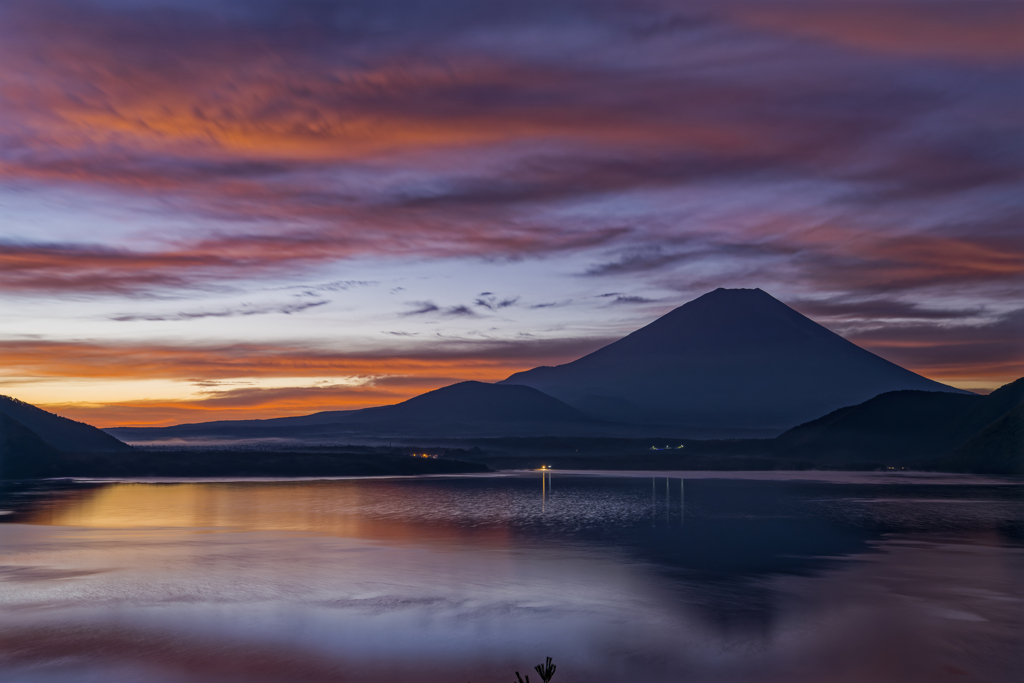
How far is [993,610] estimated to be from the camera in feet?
81.6

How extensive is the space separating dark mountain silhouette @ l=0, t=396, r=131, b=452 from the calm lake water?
85086mm

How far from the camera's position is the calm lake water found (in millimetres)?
19172

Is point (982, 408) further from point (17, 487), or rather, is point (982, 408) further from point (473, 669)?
point (473, 669)

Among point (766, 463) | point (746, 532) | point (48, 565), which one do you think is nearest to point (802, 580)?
point (746, 532)

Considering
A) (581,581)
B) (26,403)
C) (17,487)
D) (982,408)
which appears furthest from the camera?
(982,408)

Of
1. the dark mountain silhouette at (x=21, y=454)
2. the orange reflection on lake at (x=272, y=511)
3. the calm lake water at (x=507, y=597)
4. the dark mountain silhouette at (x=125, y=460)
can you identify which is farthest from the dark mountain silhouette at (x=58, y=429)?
the calm lake water at (x=507, y=597)

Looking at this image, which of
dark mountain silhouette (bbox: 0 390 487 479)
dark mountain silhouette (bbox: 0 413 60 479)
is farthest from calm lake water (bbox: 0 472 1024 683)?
dark mountain silhouette (bbox: 0 390 487 479)

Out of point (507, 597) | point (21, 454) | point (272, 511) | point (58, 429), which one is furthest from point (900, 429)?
point (507, 597)

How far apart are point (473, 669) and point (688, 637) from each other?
601 centimetres

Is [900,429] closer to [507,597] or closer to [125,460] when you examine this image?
[125,460]

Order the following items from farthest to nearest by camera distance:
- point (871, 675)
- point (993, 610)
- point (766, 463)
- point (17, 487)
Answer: point (766, 463) → point (17, 487) → point (993, 610) → point (871, 675)

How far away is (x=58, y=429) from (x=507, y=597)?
423 feet

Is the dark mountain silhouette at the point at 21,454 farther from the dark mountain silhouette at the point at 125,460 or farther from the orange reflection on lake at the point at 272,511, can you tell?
the orange reflection on lake at the point at 272,511

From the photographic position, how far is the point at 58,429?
5281 inches
